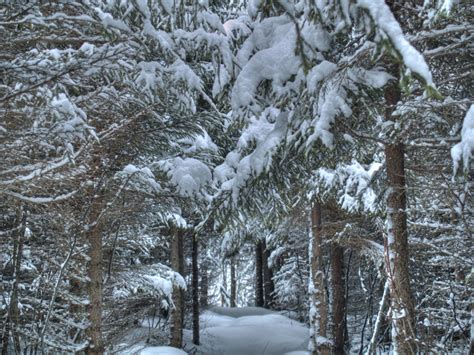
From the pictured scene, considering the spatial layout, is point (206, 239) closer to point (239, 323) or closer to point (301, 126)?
point (239, 323)

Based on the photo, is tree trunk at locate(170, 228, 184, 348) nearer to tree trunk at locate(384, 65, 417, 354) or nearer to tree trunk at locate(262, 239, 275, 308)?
tree trunk at locate(384, 65, 417, 354)

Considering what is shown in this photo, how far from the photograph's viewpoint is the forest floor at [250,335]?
48.2ft

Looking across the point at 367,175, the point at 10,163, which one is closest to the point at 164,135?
the point at 10,163

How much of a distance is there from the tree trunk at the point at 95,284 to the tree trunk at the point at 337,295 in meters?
6.48

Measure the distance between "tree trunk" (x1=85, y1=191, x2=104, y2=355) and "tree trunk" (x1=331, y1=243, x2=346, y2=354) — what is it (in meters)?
6.48

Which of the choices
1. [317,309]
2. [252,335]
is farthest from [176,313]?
[317,309]

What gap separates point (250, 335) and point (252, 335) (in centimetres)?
9

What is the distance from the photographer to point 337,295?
12.5 metres

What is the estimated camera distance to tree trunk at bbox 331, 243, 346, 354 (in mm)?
12267

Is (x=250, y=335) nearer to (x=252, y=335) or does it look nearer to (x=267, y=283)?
(x=252, y=335)

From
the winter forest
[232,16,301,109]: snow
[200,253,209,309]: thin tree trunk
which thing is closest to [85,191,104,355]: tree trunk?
the winter forest

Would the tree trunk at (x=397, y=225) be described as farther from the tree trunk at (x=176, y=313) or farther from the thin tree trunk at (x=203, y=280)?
the thin tree trunk at (x=203, y=280)

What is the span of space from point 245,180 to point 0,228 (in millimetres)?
6227

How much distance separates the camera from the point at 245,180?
16.1 feet
